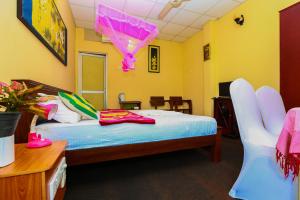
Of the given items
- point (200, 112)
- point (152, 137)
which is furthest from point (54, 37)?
point (200, 112)

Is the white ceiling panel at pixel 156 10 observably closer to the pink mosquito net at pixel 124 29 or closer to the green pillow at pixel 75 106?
the pink mosquito net at pixel 124 29

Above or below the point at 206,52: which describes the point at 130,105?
below

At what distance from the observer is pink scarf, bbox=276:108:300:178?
79 centimetres

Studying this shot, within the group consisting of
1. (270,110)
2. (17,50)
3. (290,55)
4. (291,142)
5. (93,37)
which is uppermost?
(93,37)

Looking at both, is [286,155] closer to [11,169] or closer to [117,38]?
[11,169]

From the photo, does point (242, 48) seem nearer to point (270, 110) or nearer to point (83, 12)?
point (270, 110)

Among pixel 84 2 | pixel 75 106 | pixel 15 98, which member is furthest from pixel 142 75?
pixel 15 98

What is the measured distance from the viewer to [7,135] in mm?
730

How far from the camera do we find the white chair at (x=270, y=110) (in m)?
1.53

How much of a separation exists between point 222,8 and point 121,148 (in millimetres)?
3642

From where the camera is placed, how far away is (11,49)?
1.32 meters

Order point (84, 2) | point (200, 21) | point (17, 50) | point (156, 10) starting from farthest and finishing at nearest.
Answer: point (200, 21)
point (156, 10)
point (84, 2)
point (17, 50)

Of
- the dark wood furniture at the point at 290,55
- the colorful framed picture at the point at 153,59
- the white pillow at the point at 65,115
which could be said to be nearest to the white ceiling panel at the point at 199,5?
the dark wood furniture at the point at 290,55

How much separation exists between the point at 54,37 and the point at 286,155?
280 centimetres
